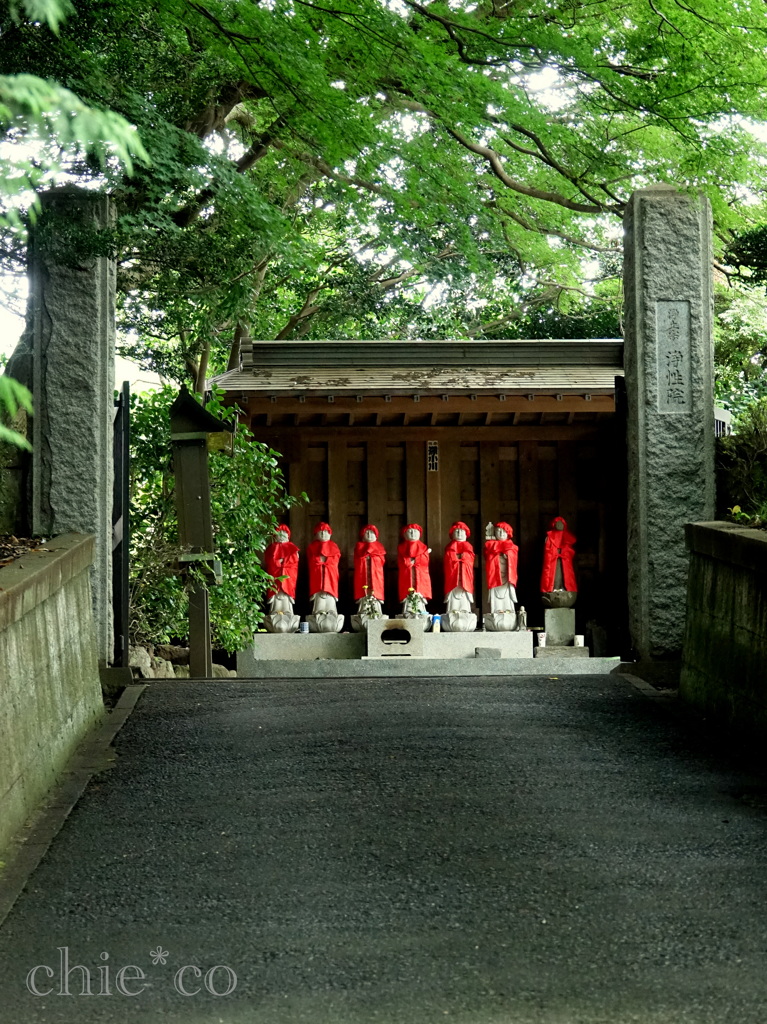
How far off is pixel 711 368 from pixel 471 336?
12.0 m

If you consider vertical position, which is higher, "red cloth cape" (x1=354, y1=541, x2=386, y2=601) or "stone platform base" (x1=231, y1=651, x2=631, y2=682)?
"red cloth cape" (x1=354, y1=541, x2=386, y2=601)

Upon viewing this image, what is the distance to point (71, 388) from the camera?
25.0 ft

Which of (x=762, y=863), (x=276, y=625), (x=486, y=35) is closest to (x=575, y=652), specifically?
(x=276, y=625)

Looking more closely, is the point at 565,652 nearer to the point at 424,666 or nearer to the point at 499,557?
the point at 499,557

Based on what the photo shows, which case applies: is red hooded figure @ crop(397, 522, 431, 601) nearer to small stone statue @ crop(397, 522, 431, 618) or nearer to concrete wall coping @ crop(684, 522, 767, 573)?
small stone statue @ crop(397, 522, 431, 618)

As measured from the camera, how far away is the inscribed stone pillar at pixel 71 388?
754cm

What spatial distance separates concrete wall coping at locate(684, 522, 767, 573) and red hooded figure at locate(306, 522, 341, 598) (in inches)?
285

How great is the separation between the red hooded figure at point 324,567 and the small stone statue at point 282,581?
0.73 ft

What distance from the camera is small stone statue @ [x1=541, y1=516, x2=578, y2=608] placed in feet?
46.4

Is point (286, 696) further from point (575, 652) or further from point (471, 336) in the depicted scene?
point (471, 336)

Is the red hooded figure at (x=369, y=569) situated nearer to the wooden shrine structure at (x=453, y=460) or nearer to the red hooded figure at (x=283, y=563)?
the wooden shrine structure at (x=453, y=460)

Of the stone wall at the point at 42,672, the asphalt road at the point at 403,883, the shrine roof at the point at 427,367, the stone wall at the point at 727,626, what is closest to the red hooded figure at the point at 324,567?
the shrine roof at the point at 427,367

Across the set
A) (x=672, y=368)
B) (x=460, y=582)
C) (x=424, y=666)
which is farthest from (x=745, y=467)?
(x=460, y=582)

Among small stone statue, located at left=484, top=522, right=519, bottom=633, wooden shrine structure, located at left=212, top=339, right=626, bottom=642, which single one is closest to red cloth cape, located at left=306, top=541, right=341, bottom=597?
wooden shrine structure, located at left=212, top=339, right=626, bottom=642
